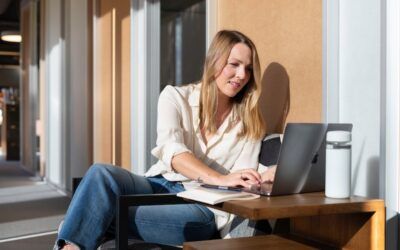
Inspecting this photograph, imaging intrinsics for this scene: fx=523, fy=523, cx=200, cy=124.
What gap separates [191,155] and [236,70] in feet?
1.35

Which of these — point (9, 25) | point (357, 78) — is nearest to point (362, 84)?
point (357, 78)

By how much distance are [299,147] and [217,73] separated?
29.9 inches

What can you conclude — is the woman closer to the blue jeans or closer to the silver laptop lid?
the blue jeans

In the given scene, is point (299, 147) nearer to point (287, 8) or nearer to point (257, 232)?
point (257, 232)

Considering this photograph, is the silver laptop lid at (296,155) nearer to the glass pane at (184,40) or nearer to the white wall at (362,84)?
the white wall at (362,84)

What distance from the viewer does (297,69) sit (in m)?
2.27

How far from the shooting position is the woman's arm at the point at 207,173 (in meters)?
1.74

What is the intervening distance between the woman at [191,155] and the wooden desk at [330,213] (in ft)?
1.24

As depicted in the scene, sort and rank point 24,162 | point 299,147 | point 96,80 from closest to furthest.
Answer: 1. point 299,147
2. point 96,80
3. point 24,162

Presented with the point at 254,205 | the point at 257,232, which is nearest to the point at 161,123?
Answer: the point at 257,232

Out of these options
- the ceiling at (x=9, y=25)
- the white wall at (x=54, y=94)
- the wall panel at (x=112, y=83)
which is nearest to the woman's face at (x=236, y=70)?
the wall panel at (x=112, y=83)

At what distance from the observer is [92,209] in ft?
6.24

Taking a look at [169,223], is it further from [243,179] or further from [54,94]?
[54,94]

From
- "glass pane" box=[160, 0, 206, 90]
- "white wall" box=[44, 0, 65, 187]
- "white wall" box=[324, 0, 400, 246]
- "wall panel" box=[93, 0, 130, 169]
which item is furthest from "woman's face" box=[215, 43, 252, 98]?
"white wall" box=[44, 0, 65, 187]
